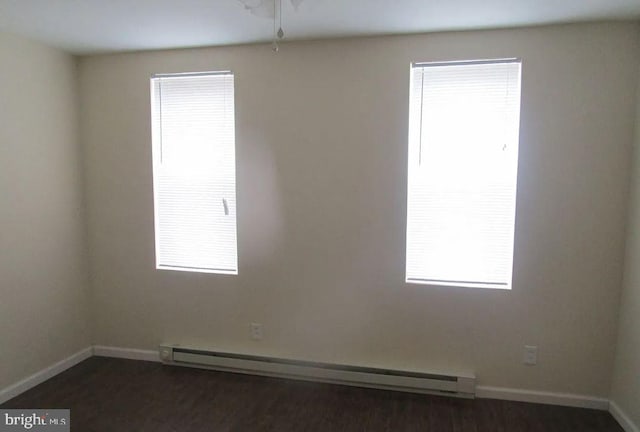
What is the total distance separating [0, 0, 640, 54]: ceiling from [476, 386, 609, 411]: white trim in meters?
2.43

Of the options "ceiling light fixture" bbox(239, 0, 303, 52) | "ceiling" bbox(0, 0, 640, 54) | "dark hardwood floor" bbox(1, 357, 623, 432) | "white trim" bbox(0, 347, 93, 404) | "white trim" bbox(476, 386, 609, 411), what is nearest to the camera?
"ceiling light fixture" bbox(239, 0, 303, 52)

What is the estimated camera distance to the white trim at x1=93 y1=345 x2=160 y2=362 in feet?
10.5

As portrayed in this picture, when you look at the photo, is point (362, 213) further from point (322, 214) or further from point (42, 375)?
point (42, 375)

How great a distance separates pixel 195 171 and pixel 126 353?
1.71 meters

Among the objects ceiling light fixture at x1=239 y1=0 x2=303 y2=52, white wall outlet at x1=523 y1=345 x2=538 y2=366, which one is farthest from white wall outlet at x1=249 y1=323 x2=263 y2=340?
ceiling light fixture at x1=239 y1=0 x2=303 y2=52

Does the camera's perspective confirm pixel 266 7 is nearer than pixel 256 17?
→ Yes

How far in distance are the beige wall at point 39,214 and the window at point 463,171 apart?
2.73 metres

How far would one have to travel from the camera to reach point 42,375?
2.89 meters

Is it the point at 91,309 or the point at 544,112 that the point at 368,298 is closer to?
the point at 544,112

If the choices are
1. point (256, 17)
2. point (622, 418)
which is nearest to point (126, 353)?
point (256, 17)

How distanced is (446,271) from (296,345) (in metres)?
1.27

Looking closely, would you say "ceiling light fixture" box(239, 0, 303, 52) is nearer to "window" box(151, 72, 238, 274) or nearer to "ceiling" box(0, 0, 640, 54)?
"ceiling" box(0, 0, 640, 54)

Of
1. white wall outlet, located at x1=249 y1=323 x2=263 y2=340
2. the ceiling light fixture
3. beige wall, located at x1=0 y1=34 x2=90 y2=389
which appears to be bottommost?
white wall outlet, located at x1=249 y1=323 x2=263 y2=340

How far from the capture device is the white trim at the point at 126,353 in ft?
10.5
